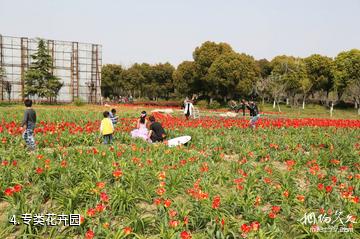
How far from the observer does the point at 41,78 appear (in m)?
40.7

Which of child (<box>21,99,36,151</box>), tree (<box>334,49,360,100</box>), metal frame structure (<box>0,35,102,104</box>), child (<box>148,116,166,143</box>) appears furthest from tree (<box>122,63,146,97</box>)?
child (<box>21,99,36,151</box>)

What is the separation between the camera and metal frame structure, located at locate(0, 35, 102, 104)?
145 ft

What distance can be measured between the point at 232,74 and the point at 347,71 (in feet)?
61.0

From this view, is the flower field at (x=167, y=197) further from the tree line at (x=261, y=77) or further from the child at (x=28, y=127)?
the tree line at (x=261, y=77)

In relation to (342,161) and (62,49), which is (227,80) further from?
(342,161)

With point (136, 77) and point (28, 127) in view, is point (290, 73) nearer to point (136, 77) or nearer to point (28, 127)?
point (136, 77)

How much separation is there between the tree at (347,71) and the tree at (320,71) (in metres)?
1.61

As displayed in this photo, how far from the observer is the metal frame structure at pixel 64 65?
4428 cm

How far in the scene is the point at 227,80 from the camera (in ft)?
144

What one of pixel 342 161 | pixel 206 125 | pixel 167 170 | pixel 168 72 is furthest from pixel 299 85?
pixel 167 170

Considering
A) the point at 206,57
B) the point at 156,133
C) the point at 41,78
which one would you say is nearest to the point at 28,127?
the point at 156,133

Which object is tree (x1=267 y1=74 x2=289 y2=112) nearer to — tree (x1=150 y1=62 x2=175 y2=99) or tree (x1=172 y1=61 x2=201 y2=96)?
tree (x1=172 y1=61 x2=201 y2=96)

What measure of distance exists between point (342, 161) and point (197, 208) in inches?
209

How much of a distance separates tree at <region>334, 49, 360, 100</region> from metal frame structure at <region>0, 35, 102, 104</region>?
34756mm
